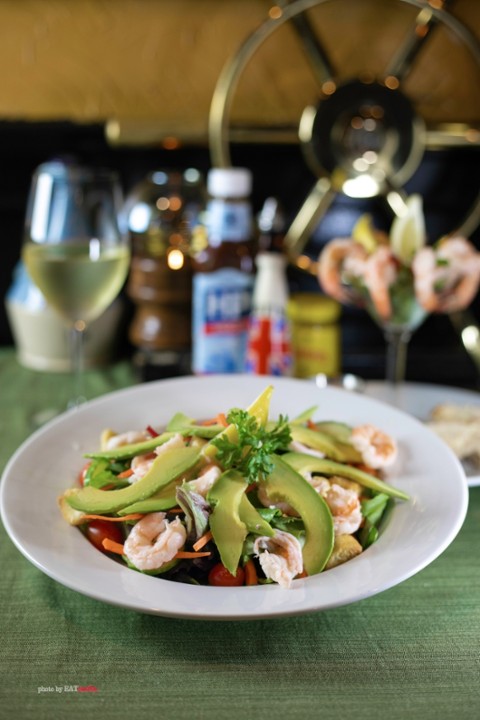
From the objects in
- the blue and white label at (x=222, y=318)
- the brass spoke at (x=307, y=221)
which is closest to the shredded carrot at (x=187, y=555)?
the blue and white label at (x=222, y=318)

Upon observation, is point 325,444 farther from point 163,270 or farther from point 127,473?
point 163,270

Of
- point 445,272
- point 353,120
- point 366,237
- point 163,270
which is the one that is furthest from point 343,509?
point 353,120

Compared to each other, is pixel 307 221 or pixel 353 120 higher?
pixel 353 120

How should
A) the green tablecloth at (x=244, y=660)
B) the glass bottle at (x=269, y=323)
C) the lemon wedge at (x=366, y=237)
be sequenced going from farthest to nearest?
the glass bottle at (x=269, y=323), the lemon wedge at (x=366, y=237), the green tablecloth at (x=244, y=660)

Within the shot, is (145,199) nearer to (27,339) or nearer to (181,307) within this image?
(181,307)

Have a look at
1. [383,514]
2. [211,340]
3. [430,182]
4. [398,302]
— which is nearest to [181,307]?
[211,340]

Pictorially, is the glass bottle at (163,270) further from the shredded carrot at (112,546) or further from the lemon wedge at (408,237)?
the shredded carrot at (112,546)

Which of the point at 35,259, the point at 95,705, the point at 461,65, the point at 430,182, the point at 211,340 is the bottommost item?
the point at 95,705
